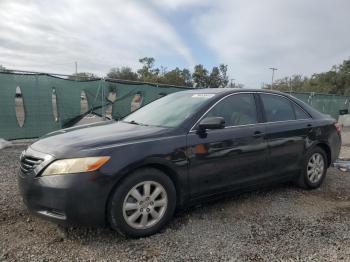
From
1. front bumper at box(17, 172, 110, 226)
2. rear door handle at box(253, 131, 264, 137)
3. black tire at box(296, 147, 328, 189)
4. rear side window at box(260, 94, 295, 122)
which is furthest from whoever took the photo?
black tire at box(296, 147, 328, 189)

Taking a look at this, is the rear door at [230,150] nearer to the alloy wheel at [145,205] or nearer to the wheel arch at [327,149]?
the alloy wheel at [145,205]

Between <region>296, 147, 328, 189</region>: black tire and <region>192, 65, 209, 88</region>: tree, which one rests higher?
<region>192, 65, 209, 88</region>: tree

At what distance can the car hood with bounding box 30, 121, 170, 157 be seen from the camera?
309cm

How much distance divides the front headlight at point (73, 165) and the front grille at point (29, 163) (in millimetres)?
171

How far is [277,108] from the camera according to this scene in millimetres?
4707

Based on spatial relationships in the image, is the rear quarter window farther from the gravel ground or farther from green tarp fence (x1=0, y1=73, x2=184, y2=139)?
green tarp fence (x1=0, y1=73, x2=184, y2=139)

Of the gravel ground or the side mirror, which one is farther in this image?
the side mirror

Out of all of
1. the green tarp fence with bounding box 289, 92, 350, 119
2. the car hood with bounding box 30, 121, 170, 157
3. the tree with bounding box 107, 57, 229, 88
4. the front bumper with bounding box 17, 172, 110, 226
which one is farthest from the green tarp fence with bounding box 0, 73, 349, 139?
the tree with bounding box 107, 57, 229, 88

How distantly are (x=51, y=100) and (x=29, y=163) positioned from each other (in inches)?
226

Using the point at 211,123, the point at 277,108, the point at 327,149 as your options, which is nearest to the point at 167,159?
the point at 211,123

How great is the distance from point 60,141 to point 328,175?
4831 millimetres

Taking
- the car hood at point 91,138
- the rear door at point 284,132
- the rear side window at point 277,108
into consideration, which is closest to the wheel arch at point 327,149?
the rear door at point 284,132

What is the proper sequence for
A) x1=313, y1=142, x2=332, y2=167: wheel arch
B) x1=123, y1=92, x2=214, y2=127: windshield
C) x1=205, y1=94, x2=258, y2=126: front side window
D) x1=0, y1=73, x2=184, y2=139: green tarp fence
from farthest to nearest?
x1=0, y1=73, x2=184, y2=139: green tarp fence < x1=313, y1=142, x2=332, y2=167: wheel arch < x1=205, y1=94, x2=258, y2=126: front side window < x1=123, y1=92, x2=214, y2=127: windshield

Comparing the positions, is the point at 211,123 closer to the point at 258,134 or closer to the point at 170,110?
the point at 170,110
